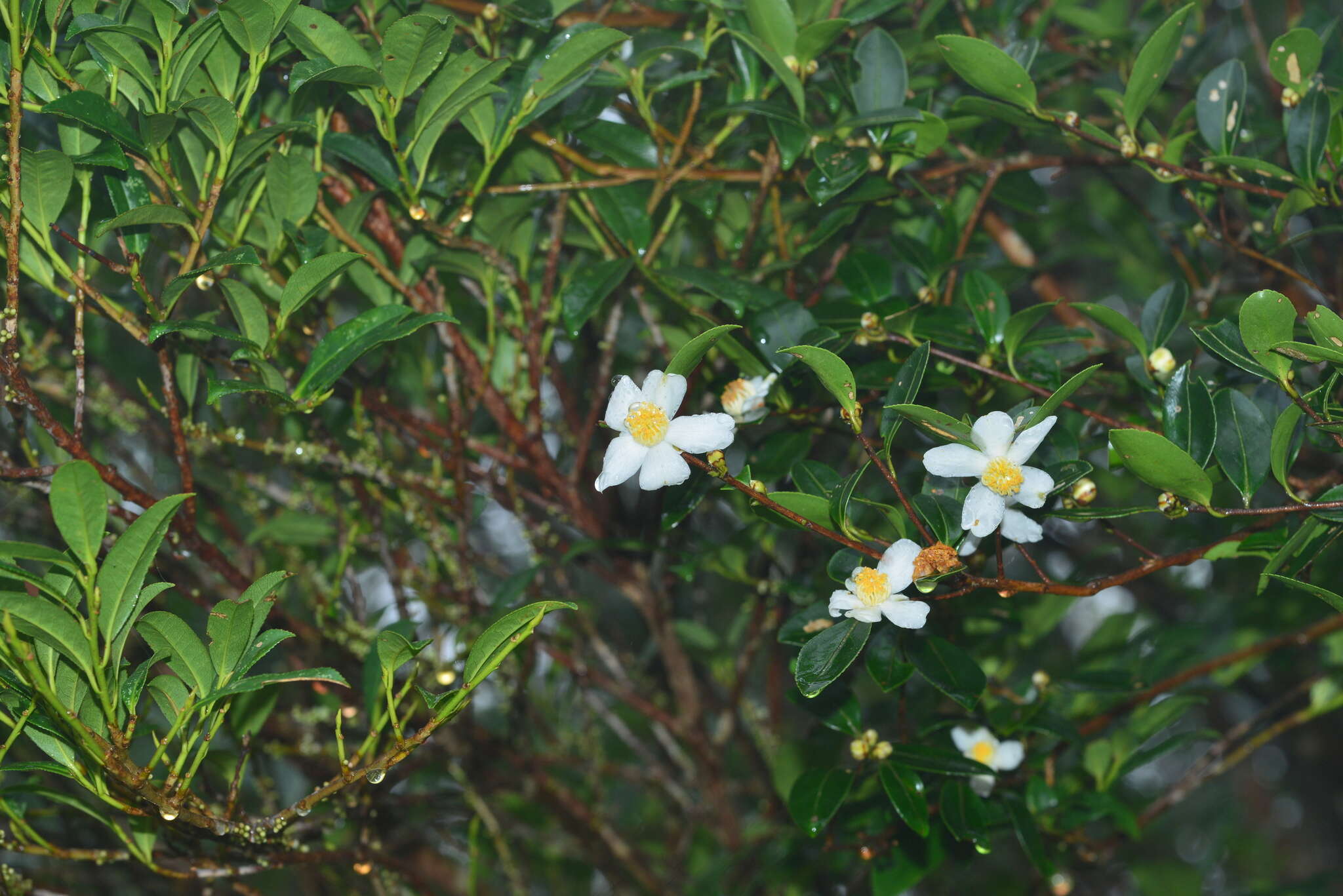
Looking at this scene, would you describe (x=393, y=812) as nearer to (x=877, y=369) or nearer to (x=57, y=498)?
(x=57, y=498)

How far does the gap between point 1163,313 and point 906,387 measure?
351 mm

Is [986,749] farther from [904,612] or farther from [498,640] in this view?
[498,640]

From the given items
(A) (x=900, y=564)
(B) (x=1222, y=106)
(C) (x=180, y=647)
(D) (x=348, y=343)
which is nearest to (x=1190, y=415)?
(A) (x=900, y=564)

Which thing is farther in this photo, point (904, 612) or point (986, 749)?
point (986, 749)

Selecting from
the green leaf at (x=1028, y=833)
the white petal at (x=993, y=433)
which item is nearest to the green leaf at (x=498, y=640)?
the white petal at (x=993, y=433)

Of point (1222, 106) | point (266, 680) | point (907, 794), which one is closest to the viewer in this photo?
point (266, 680)

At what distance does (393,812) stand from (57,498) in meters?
0.73

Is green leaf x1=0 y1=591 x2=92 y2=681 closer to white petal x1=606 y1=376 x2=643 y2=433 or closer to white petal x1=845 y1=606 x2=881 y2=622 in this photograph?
white petal x1=606 y1=376 x2=643 y2=433

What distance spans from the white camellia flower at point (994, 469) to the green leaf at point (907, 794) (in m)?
0.26

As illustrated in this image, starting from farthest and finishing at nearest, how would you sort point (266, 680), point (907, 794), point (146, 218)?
point (907, 794), point (146, 218), point (266, 680)

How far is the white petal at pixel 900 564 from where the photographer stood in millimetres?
728

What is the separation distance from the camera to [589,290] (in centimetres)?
93

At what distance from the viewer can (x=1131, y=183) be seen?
6.33ft

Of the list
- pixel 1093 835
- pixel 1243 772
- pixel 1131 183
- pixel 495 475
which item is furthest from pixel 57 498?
pixel 1243 772
